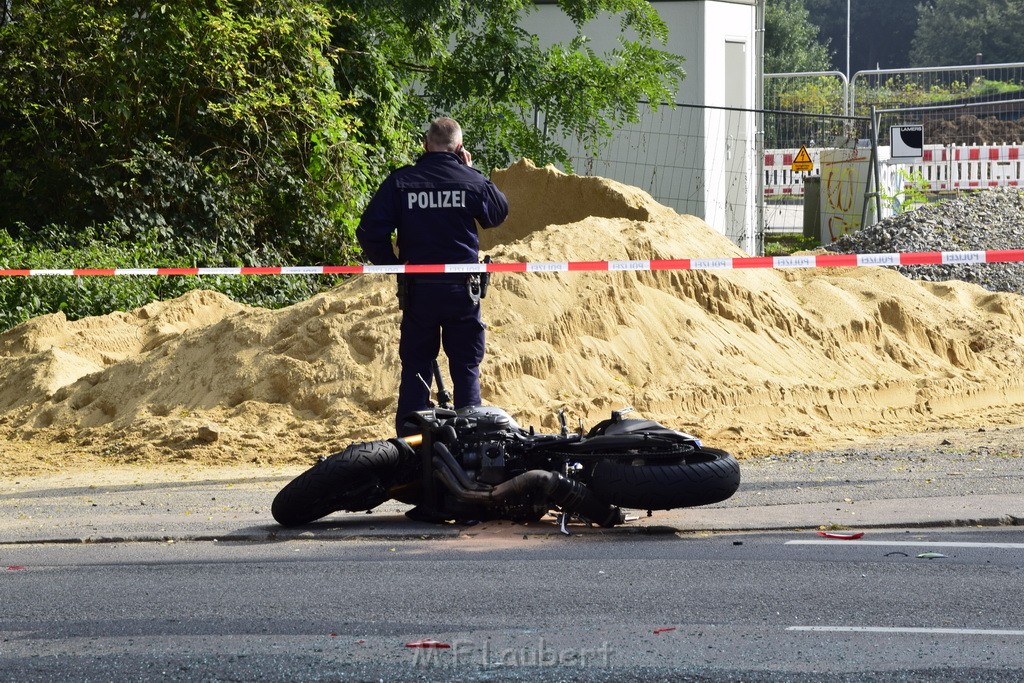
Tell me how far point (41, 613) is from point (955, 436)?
7796mm

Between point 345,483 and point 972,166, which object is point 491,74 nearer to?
point 972,166

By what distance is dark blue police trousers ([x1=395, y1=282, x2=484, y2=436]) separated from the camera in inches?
349

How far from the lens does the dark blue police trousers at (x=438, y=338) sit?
888 centimetres

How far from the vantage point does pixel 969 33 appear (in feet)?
242

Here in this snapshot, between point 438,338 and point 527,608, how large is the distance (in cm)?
358

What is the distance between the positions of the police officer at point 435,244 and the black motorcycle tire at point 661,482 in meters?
1.89

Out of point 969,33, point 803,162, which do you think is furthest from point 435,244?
point 969,33

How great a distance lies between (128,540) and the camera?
742cm

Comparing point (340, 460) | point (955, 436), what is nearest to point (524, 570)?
point (340, 460)

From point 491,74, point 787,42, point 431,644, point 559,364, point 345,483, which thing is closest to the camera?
point 431,644

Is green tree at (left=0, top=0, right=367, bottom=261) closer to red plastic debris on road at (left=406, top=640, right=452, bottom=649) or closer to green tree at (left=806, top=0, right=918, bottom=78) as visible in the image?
red plastic debris on road at (left=406, top=640, right=452, bottom=649)

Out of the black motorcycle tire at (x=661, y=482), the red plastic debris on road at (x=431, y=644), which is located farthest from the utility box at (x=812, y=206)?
the red plastic debris on road at (x=431, y=644)

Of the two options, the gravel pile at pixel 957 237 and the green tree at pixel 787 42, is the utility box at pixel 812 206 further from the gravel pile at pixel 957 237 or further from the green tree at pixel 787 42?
the green tree at pixel 787 42

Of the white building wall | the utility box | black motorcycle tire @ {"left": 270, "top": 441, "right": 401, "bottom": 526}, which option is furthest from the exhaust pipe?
the utility box
